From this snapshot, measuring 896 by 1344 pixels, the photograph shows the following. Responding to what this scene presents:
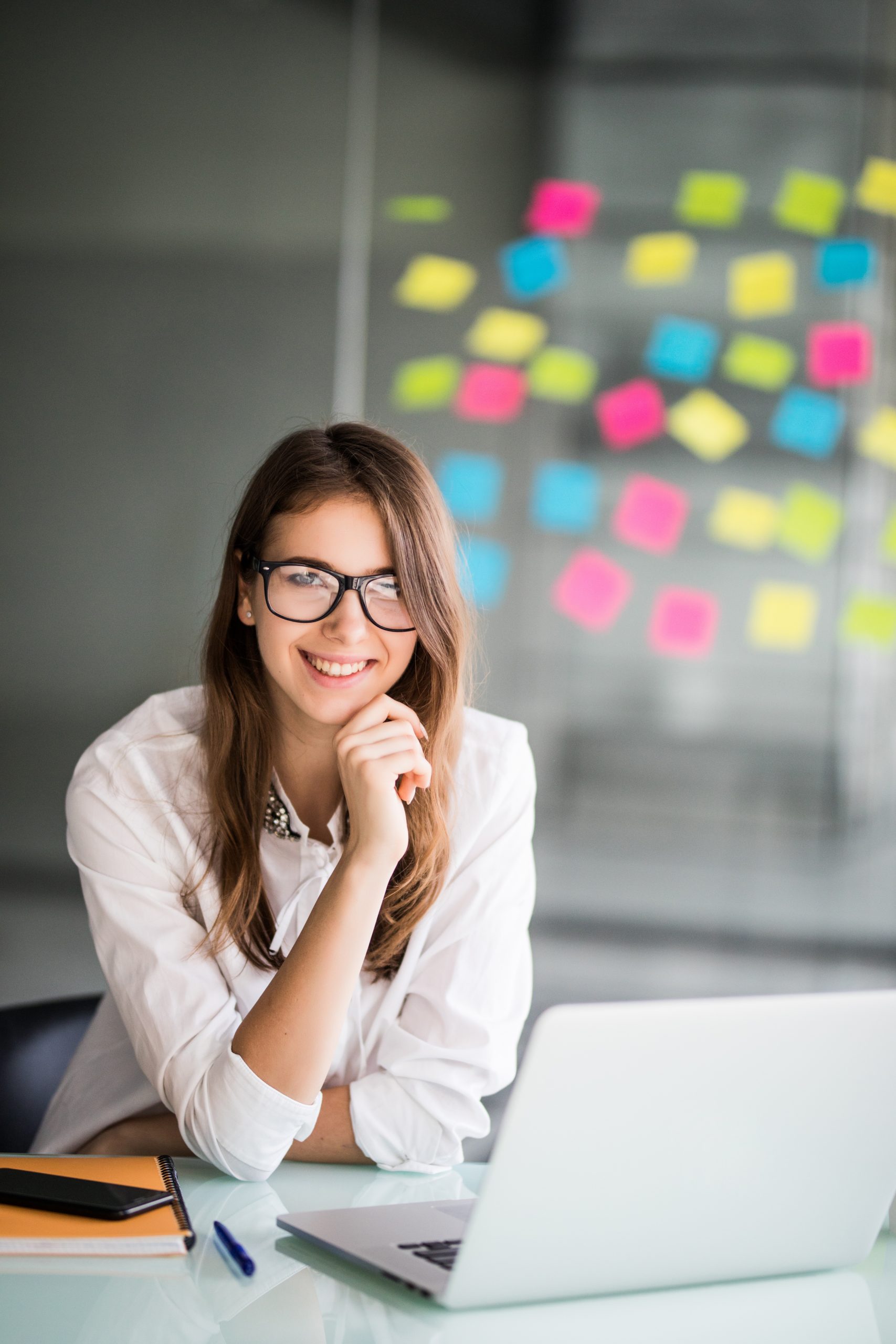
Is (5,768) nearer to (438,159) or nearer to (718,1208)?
(438,159)

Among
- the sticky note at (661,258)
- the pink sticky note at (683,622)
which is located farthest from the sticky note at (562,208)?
the pink sticky note at (683,622)

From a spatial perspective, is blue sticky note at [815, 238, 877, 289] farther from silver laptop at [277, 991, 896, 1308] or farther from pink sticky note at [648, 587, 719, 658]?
silver laptop at [277, 991, 896, 1308]

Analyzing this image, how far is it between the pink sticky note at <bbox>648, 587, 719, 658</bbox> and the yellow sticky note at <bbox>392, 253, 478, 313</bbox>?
2.55 ft

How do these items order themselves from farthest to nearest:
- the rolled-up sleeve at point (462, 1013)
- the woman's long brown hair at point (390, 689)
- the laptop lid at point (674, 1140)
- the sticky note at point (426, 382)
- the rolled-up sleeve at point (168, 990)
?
the sticky note at point (426, 382) → the woman's long brown hair at point (390, 689) → the rolled-up sleeve at point (462, 1013) → the rolled-up sleeve at point (168, 990) → the laptop lid at point (674, 1140)

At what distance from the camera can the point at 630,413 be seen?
2748mm

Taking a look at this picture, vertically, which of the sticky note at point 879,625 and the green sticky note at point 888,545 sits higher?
the green sticky note at point 888,545

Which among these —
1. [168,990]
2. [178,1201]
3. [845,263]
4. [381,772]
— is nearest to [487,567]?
[845,263]

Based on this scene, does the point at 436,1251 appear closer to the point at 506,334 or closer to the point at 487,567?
the point at 487,567

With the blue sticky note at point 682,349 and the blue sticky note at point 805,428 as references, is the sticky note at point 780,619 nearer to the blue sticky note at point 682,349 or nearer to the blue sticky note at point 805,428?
the blue sticky note at point 805,428

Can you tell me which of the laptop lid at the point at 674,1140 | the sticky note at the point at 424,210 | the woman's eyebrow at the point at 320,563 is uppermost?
the sticky note at the point at 424,210

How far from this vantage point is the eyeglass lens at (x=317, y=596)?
1424 millimetres

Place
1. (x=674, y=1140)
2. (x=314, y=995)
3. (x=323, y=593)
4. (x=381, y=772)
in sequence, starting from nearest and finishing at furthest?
1. (x=674, y=1140)
2. (x=314, y=995)
3. (x=381, y=772)
4. (x=323, y=593)

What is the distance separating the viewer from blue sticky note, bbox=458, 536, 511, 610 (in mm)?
2703

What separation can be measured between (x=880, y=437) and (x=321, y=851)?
1831mm
